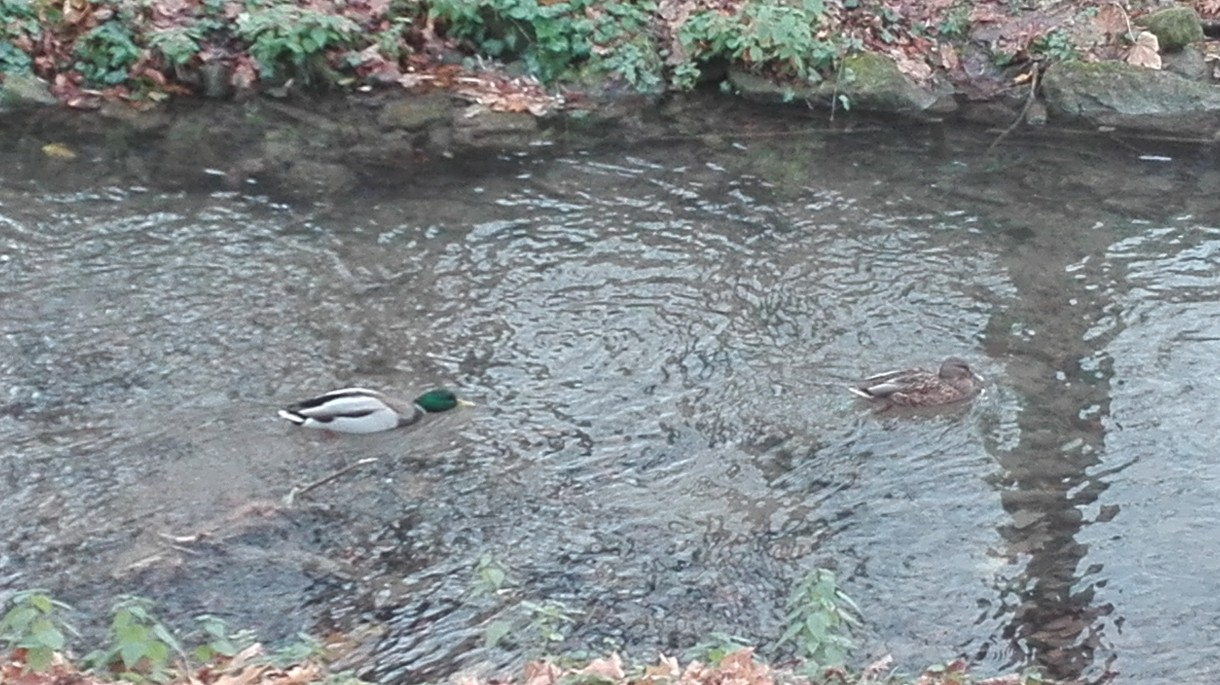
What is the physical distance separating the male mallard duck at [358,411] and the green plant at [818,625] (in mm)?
2272

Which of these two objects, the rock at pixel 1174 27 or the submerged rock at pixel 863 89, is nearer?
A: the submerged rock at pixel 863 89

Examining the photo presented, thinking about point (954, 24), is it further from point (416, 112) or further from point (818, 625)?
point (818, 625)

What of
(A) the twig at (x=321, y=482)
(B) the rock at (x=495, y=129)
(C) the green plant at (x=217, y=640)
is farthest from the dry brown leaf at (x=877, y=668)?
Answer: (B) the rock at (x=495, y=129)

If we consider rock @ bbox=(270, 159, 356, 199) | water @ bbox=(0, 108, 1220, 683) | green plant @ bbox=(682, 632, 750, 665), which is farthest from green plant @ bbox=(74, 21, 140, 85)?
green plant @ bbox=(682, 632, 750, 665)

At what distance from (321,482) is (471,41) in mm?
6750

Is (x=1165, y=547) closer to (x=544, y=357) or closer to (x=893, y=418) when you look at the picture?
(x=893, y=418)

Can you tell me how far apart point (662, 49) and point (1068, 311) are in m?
5.07

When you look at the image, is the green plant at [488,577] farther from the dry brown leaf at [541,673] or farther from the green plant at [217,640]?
the green plant at [217,640]

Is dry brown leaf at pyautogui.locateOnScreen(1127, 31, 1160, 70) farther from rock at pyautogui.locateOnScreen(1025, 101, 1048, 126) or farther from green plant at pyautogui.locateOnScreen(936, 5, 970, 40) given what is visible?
green plant at pyautogui.locateOnScreen(936, 5, 970, 40)

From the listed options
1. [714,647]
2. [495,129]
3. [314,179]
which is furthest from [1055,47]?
[714,647]

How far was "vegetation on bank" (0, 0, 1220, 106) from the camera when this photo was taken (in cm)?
1162

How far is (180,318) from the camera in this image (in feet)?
26.5

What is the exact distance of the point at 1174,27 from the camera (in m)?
12.7

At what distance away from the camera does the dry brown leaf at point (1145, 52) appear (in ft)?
41.0
